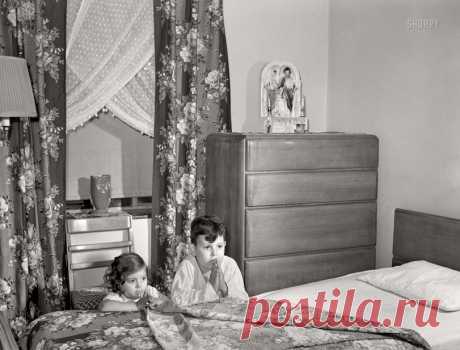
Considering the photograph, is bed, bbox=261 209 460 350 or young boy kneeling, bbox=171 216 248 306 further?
young boy kneeling, bbox=171 216 248 306

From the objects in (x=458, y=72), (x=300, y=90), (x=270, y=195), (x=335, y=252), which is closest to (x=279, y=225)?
(x=270, y=195)

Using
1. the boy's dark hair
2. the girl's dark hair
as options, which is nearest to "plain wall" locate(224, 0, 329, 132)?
the boy's dark hair

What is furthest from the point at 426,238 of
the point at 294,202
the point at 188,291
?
the point at 188,291

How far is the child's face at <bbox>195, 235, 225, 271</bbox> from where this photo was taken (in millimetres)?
3283

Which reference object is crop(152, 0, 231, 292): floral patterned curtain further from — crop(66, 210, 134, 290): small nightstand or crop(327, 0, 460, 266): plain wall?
crop(327, 0, 460, 266): plain wall

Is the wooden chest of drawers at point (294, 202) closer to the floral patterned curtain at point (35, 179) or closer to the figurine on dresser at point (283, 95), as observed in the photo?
the figurine on dresser at point (283, 95)

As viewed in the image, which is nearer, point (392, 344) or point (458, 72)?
point (392, 344)

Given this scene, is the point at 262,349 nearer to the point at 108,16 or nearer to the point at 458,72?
the point at 458,72

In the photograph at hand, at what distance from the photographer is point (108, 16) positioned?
4.08 metres

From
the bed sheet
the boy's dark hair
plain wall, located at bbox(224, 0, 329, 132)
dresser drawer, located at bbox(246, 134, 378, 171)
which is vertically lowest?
the bed sheet

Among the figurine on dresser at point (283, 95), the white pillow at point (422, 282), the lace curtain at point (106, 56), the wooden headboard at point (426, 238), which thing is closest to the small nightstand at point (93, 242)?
the lace curtain at point (106, 56)

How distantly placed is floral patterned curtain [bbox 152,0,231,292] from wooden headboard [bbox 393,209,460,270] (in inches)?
58.1

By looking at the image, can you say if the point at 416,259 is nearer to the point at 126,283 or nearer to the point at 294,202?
the point at 294,202

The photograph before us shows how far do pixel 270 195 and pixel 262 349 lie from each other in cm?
178
